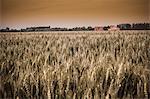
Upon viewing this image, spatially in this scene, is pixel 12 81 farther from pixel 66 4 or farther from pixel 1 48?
pixel 66 4

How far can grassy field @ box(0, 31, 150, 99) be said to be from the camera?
1.22 m

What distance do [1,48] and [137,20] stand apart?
0.60 meters

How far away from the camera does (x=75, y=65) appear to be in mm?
1320

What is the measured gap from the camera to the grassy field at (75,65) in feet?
4.02

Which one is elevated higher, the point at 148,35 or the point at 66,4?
the point at 66,4

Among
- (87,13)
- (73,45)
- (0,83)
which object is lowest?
(0,83)

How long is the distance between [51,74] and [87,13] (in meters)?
0.39

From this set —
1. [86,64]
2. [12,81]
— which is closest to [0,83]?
[12,81]

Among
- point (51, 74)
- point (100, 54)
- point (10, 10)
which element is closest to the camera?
point (51, 74)

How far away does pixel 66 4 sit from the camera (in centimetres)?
150

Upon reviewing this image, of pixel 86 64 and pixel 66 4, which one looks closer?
pixel 86 64

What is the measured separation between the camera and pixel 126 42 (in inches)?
58.9

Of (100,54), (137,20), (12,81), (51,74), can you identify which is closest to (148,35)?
(137,20)

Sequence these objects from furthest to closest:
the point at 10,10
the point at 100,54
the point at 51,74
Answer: the point at 10,10 → the point at 100,54 → the point at 51,74
